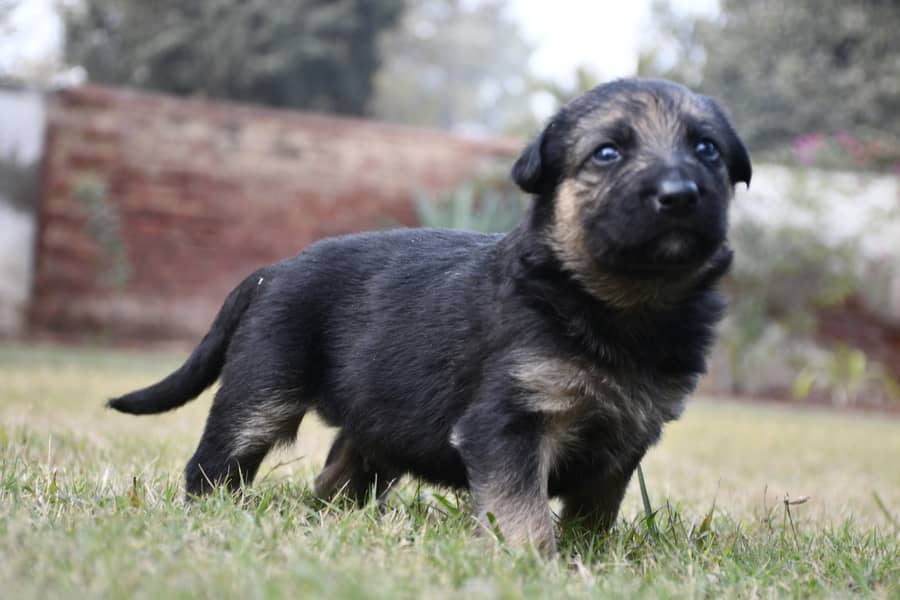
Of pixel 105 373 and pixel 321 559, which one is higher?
pixel 321 559

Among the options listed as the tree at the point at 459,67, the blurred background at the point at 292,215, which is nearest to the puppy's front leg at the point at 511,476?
the blurred background at the point at 292,215

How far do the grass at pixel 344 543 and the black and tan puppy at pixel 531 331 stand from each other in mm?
184

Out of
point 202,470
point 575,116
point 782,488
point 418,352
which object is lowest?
point 782,488

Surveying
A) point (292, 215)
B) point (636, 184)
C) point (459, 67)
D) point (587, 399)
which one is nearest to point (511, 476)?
point (587, 399)

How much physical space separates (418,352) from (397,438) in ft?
0.98

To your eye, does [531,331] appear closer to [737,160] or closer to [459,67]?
[737,160]

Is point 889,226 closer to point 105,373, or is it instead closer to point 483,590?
point 105,373

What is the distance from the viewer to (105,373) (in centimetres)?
878

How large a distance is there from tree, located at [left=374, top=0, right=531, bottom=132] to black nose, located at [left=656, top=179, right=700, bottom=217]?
36.1 meters

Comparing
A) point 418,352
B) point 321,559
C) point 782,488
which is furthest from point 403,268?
point 782,488

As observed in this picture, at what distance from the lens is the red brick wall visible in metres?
12.1

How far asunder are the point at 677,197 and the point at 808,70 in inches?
742

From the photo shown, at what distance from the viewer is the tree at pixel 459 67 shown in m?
41.3

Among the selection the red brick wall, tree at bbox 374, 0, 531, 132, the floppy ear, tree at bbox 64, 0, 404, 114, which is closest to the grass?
the floppy ear
